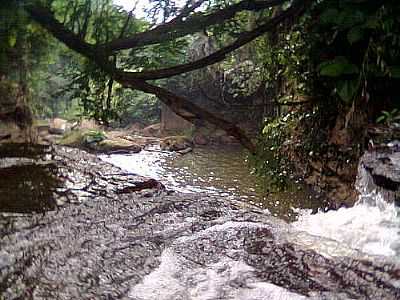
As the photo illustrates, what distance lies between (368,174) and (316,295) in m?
1.68

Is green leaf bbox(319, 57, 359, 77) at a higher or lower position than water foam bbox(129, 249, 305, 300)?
higher

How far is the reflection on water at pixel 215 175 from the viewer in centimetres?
557

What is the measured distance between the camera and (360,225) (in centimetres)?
352

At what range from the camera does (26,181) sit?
187 inches

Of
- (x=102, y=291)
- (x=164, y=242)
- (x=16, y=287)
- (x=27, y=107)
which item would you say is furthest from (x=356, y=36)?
(x=27, y=107)

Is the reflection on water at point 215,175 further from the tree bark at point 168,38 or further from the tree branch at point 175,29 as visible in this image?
the tree branch at point 175,29

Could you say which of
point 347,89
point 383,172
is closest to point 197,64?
point 347,89

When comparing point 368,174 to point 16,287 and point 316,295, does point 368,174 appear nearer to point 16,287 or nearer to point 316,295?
point 316,295

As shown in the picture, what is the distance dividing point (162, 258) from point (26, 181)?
257 centimetres

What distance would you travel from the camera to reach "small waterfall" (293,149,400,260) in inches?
122

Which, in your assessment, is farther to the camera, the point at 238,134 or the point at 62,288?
the point at 238,134

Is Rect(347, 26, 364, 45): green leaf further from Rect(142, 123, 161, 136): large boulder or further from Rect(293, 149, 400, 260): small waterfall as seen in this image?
Rect(142, 123, 161, 136): large boulder

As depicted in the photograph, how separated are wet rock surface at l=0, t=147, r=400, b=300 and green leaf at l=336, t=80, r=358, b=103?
52.1 inches

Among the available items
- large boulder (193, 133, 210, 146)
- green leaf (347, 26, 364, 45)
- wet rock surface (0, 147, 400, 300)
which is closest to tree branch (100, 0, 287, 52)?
green leaf (347, 26, 364, 45)
